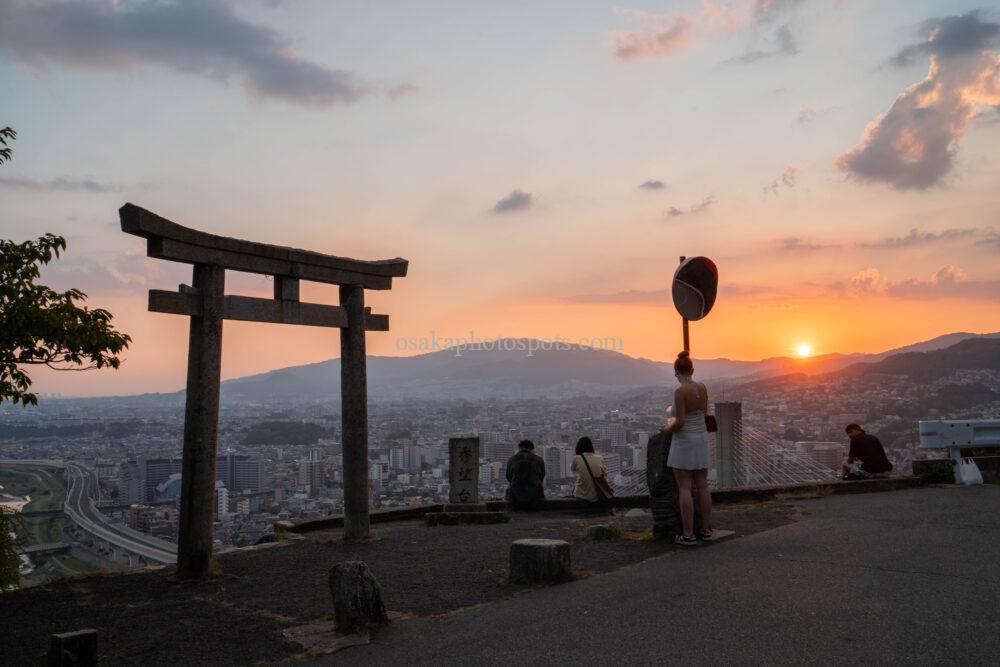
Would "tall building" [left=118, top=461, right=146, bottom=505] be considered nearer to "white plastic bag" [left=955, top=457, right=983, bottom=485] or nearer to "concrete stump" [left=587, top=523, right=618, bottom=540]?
"concrete stump" [left=587, top=523, right=618, bottom=540]

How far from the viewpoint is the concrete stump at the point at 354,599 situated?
5.57 meters

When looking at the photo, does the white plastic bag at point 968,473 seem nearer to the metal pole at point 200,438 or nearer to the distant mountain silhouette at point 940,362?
the metal pole at point 200,438

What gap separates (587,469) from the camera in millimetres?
13000

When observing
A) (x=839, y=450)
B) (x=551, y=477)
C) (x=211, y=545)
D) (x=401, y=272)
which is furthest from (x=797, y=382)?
(x=211, y=545)

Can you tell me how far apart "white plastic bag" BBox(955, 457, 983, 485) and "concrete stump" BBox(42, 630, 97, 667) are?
12.9 m

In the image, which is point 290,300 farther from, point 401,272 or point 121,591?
point 121,591

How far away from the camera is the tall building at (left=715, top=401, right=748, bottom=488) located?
1285cm

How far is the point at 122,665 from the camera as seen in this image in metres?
5.10

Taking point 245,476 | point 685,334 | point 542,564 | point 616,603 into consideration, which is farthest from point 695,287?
point 245,476

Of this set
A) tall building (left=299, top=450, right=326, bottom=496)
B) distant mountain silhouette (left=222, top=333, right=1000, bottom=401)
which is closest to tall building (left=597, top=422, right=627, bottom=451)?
tall building (left=299, top=450, right=326, bottom=496)

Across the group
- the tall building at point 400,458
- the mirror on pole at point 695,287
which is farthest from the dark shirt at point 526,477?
the tall building at point 400,458

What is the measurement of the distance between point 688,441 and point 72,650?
581cm

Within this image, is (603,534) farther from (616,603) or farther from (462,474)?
(462,474)

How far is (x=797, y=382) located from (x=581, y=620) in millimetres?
50334
